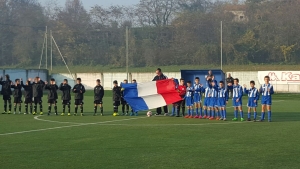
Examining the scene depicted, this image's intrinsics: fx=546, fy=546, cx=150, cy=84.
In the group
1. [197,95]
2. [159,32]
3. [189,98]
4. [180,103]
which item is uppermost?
[159,32]

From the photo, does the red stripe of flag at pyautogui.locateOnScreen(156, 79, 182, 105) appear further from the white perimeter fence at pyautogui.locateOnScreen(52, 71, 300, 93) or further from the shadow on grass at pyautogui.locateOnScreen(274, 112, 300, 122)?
the white perimeter fence at pyautogui.locateOnScreen(52, 71, 300, 93)

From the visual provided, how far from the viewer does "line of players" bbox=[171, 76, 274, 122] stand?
21.7 m

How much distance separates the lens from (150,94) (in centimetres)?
2603

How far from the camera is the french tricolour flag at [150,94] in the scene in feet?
83.7

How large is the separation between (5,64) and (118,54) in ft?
56.1

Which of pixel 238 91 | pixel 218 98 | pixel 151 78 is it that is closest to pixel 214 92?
pixel 218 98

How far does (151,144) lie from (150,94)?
1136cm

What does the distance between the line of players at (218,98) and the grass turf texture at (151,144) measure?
45.6 inches

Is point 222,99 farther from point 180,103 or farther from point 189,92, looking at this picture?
point 180,103

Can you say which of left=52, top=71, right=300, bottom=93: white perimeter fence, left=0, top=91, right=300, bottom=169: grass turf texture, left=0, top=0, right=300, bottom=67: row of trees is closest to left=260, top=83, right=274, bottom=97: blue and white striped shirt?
left=0, top=91, right=300, bottom=169: grass turf texture

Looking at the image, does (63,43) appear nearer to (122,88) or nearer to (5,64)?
(5,64)

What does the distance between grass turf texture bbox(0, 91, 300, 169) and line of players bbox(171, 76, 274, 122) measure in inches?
45.6

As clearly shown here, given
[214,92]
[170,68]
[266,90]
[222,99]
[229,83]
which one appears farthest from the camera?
[170,68]

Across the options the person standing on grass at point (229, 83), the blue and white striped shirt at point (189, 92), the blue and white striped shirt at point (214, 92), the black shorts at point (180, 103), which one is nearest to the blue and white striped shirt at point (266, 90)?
the blue and white striped shirt at point (214, 92)
